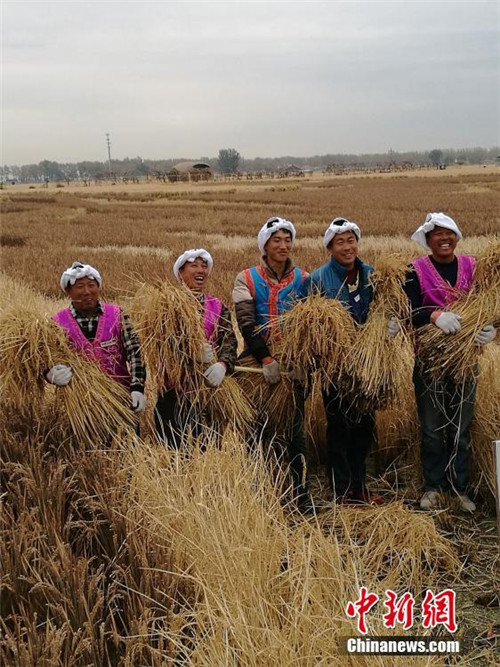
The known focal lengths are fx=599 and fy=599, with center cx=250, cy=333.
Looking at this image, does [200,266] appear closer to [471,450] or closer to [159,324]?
[159,324]

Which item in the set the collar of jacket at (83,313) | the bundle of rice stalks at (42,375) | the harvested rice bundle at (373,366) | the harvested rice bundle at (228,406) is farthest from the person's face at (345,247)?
the bundle of rice stalks at (42,375)

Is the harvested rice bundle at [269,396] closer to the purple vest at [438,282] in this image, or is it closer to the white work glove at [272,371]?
the white work glove at [272,371]

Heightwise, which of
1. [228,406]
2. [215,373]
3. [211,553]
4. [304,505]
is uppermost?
[215,373]

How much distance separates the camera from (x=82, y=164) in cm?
15888

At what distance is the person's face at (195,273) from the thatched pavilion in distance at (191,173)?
69.8 m

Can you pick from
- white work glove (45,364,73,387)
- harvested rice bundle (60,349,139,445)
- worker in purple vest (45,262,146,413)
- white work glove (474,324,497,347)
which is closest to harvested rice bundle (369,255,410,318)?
white work glove (474,324,497,347)

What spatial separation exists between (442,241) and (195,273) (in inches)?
52.2

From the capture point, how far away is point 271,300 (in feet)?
10.8

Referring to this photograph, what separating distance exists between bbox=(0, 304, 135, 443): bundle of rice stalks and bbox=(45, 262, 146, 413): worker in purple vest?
79mm

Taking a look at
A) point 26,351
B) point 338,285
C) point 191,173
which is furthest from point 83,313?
point 191,173

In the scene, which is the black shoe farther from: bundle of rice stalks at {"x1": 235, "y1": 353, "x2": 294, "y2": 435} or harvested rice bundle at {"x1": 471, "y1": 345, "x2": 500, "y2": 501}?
harvested rice bundle at {"x1": 471, "y1": 345, "x2": 500, "y2": 501}

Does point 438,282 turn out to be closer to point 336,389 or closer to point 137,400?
point 336,389

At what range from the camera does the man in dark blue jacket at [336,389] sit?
3158 mm

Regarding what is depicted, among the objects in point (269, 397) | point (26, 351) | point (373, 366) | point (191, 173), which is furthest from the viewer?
point (191, 173)
